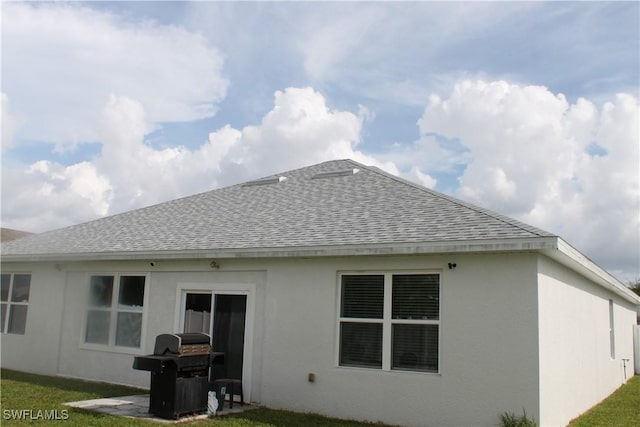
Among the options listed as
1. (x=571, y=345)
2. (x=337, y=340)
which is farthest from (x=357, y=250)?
(x=571, y=345)

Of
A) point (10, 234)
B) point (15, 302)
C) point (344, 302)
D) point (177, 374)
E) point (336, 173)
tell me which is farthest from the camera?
point (10, 234)

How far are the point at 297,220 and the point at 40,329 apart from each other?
24.2 feet

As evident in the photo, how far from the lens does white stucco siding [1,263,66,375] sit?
14.1m

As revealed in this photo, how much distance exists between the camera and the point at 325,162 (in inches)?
620

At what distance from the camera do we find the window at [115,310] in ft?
41.9

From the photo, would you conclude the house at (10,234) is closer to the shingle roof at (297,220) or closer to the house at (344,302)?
the shingle roof at (297,220)

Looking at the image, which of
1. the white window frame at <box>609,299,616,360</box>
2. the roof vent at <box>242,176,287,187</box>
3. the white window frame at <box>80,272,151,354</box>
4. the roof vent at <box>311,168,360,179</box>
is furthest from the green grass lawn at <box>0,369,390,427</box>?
the white window frame at <box>609,299,616,360</box>

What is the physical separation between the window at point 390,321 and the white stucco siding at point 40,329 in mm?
7902

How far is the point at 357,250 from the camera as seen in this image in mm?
9492

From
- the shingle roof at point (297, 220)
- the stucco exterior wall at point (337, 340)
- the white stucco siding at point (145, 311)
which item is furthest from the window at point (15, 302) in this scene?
the stucco exterior wall at point (337, 340)

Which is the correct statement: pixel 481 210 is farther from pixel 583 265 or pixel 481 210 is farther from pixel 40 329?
pixel 40 329

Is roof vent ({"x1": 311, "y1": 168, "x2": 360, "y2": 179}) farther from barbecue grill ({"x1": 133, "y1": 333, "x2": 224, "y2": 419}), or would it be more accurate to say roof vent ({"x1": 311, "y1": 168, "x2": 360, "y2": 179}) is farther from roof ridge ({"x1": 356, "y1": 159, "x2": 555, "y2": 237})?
barbecue grill ({"x1": 133, "y1": 333, "x2": 224, "y2": 419})

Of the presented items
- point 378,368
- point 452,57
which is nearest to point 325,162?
point 452,57

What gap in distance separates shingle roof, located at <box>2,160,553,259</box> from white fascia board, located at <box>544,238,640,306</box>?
0.68m
